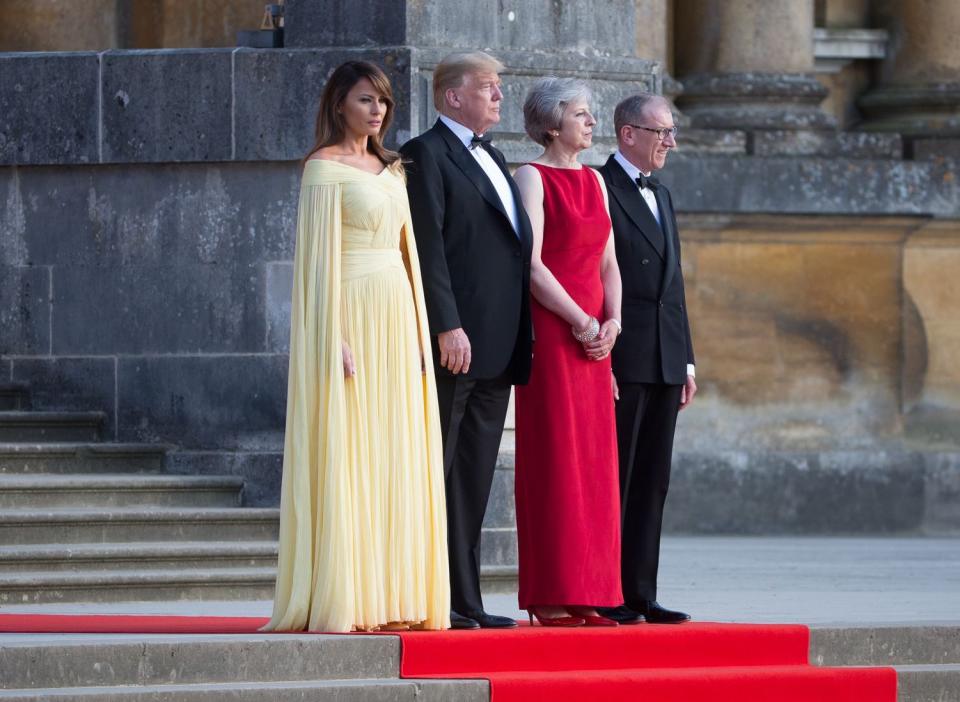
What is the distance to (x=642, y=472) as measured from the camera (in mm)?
8102

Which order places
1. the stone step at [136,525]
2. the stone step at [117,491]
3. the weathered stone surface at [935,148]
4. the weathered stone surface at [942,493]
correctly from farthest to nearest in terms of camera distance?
the weathered stone surface at [935,148] < the weathered stone surface at [942,493] < the stone step at [117,491] < the stone step at [136,525]

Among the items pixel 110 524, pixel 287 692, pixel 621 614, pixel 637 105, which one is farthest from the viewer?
pixel 110 524

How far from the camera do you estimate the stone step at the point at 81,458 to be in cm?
966

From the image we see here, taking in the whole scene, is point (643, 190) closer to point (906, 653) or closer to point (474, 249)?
point (474, 249)

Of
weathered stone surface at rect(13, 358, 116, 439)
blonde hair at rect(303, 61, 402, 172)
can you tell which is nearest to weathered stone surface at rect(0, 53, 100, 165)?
weathered stone surface at rect(13, 358, 116, 439)

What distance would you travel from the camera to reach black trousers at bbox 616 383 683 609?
26.3 feet

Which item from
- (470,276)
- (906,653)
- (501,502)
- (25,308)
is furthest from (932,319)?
(470,276)

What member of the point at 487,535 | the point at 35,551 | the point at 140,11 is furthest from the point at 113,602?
the point at 140,11

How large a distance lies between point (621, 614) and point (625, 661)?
15.6 inches

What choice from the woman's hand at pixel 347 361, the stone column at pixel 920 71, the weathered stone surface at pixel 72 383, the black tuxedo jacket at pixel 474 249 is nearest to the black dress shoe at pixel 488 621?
the black tuxedo jacket at pixel 474 249

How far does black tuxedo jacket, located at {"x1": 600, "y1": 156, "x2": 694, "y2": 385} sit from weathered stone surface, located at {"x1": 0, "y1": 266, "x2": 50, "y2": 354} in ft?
9.95

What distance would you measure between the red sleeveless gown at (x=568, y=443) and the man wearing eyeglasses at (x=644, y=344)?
0.70ft

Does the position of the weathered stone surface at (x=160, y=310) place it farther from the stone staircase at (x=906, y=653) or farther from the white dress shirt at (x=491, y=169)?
the stone staircase at (x=906, y=653)

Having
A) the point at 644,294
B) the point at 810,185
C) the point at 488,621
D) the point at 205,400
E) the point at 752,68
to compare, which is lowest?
the point at 488,621
